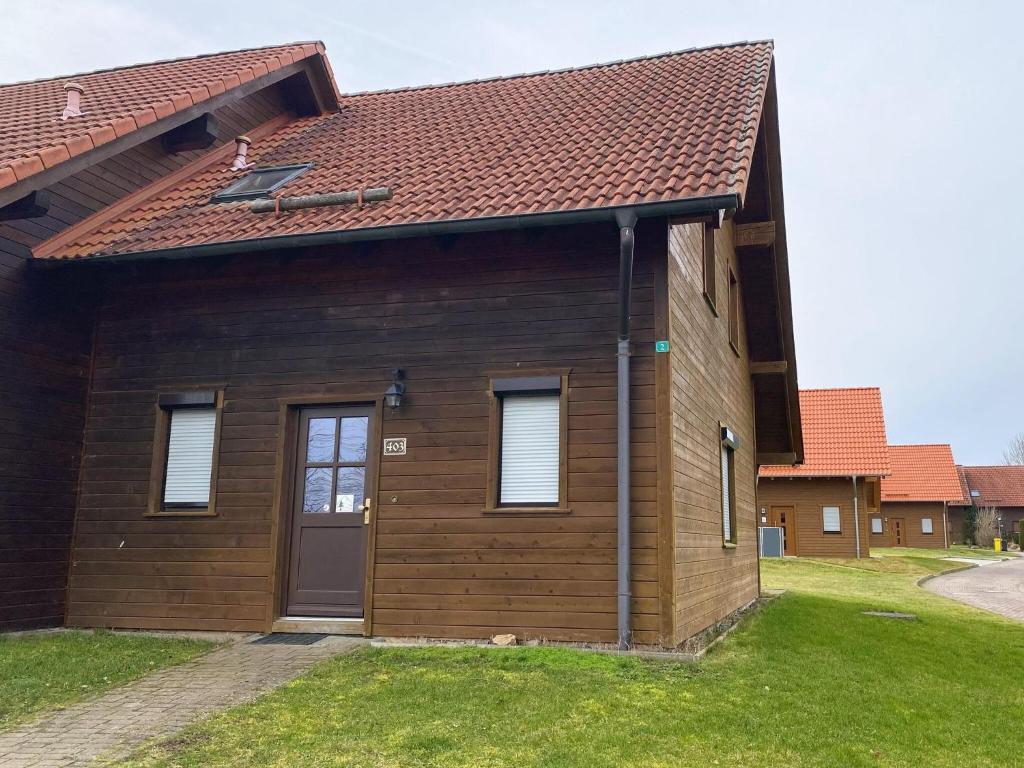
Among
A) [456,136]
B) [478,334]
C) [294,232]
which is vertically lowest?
[478,334]

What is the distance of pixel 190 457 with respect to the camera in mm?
8922

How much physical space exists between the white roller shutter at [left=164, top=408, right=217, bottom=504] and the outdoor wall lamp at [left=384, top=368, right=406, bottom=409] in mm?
1901

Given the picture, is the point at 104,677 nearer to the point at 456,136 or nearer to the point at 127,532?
the point at 127,532

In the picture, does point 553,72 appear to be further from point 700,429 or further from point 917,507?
point 917,507

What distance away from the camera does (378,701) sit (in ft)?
18.7

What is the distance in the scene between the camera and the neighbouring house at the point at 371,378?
768cm

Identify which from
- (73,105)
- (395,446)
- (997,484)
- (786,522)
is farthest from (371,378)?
(997,484)

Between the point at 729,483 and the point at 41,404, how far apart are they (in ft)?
26.6

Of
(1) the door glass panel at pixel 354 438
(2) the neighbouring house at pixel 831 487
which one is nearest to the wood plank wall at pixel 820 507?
(2) the neighbouring house at pixel 831 487

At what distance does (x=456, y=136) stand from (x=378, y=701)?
7011 millimetres

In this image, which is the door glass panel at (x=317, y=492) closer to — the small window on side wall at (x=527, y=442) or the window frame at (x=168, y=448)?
the window frame at (x=168, y=448)

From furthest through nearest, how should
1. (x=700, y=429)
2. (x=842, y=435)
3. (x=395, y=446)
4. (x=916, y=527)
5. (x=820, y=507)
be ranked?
(x=916, y=527) < (x=842, y=435) < (x=820, y=507) < (x=700, y=429) < (x=395, y=446)

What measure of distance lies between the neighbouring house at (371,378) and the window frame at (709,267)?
88 mm

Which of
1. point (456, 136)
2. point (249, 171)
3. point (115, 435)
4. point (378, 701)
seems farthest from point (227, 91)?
point (378, 701)
